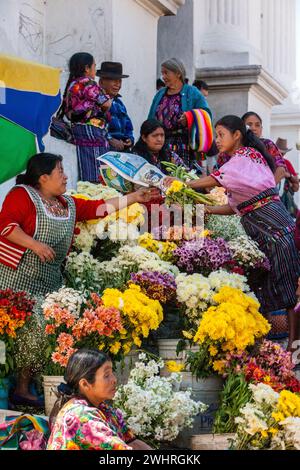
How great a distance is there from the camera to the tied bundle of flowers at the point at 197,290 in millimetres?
7398

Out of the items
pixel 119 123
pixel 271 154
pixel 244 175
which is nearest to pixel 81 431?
pixel 244 175

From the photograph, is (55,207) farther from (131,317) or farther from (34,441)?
(34,441)

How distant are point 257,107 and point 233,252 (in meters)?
6.95

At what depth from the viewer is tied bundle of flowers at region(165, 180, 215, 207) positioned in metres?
8.34

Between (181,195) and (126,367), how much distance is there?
1592mm

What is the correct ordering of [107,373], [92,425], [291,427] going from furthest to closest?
[291,427], [107,373], [92,425]

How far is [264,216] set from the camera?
8.84m

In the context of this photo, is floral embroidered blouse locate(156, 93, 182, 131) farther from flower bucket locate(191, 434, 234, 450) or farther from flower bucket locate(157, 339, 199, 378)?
flower bucket locate(191, 434, 234, 450)

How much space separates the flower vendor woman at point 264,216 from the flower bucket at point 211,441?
89.4 inches

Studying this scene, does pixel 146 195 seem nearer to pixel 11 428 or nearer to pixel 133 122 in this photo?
pixel 11 428

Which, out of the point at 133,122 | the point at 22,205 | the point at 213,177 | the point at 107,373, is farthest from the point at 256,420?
the point at 133,122

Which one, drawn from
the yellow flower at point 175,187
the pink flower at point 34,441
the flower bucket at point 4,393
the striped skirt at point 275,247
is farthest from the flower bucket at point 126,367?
the striped skirt at point 275,247

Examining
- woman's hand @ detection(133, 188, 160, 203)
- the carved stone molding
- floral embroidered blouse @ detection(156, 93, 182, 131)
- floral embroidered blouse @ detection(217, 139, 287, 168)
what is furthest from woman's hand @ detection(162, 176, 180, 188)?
the carved stone molding

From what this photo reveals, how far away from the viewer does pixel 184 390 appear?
23.4 ft
